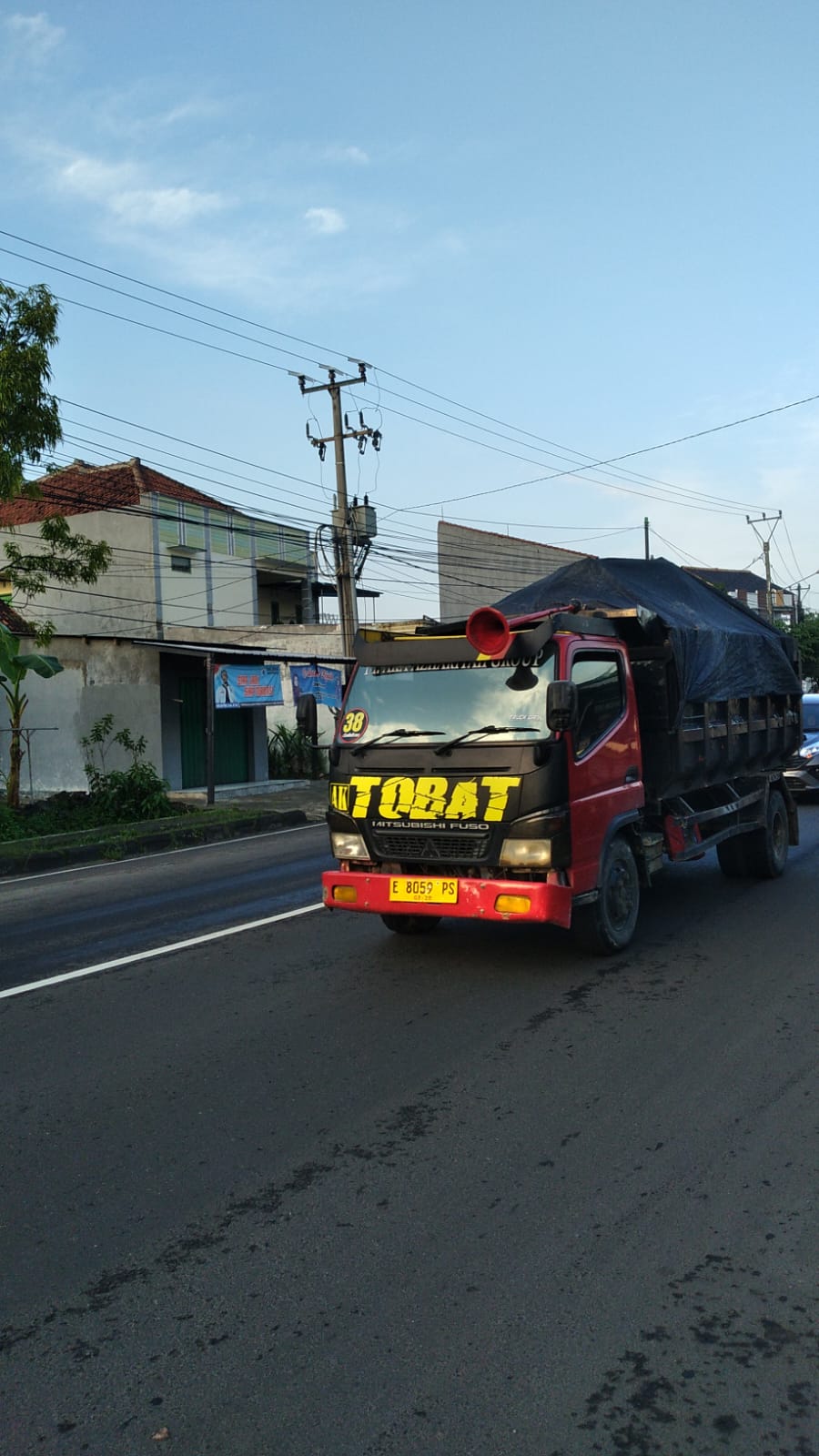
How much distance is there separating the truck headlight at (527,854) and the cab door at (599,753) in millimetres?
251

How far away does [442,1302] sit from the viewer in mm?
3309

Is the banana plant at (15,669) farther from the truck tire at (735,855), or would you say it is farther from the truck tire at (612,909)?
the truck tire at (612,909)

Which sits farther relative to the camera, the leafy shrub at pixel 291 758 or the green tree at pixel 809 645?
the green tree at pixel 809 645

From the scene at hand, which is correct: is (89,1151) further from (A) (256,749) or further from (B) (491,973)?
(A) (256,749)

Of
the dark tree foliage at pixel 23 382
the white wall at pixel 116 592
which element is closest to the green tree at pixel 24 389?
the dark tree foliage at pixel 23 382

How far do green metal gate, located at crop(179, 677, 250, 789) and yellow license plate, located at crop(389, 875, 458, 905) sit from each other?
15865 millimetres

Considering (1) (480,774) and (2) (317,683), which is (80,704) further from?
(1) (480,774)

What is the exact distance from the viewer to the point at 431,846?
22.9ft

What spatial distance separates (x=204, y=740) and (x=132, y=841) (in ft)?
26.7

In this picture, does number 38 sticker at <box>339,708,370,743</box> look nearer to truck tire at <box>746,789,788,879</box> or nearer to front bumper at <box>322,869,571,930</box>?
front bumper at <box>322,869,571,930</box>

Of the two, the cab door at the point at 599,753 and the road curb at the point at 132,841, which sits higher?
the cab door at the point at 599,753

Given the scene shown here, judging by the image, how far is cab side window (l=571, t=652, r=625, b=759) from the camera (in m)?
7.16

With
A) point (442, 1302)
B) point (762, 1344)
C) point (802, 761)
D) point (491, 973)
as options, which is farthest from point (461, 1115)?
point (802, 761)

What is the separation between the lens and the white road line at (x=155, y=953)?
24.0 feet
